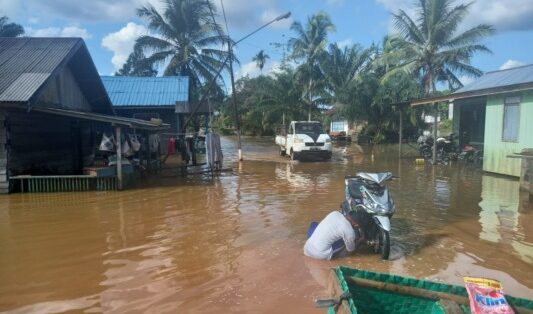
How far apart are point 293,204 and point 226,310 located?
19.5 ft

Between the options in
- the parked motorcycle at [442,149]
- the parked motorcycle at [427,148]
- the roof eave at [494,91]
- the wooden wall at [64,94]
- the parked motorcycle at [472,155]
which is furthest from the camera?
the parked motorcycle at [427,148]

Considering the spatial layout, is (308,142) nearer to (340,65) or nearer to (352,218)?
(352,218)

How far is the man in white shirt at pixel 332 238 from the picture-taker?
19.9 ft

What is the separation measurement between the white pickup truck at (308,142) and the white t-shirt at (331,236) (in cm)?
1476

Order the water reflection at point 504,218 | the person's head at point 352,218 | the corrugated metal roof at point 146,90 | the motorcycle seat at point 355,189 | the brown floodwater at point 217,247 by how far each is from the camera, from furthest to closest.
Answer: the corrugated metal roof at point 146,90
the water reflection at point 504,218
the motorcycle seat at point 355,189
the person's head at point 352,218
the brown floodwater at point 217,247

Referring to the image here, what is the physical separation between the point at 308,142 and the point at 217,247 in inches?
566

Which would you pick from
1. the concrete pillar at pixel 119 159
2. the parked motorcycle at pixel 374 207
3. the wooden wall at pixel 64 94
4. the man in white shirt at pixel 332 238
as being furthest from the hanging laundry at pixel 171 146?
the man in white shirt at pixel 332 238

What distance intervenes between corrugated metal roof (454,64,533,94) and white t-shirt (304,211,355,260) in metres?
11.7

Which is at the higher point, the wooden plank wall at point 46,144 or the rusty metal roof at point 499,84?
the rusty metal roof at point 499,84

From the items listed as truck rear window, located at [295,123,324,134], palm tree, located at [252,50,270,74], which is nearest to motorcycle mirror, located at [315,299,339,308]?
truck rear window, located at [295,123,324,134]

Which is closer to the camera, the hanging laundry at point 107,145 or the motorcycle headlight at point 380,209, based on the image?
the motorcycle headlight at point 380,209

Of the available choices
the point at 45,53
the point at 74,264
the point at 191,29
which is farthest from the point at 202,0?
the point at 74,264

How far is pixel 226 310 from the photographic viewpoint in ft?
15.0

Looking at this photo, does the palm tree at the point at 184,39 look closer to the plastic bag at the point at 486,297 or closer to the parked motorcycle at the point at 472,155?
the parked motorcycle at the point at 472,155
